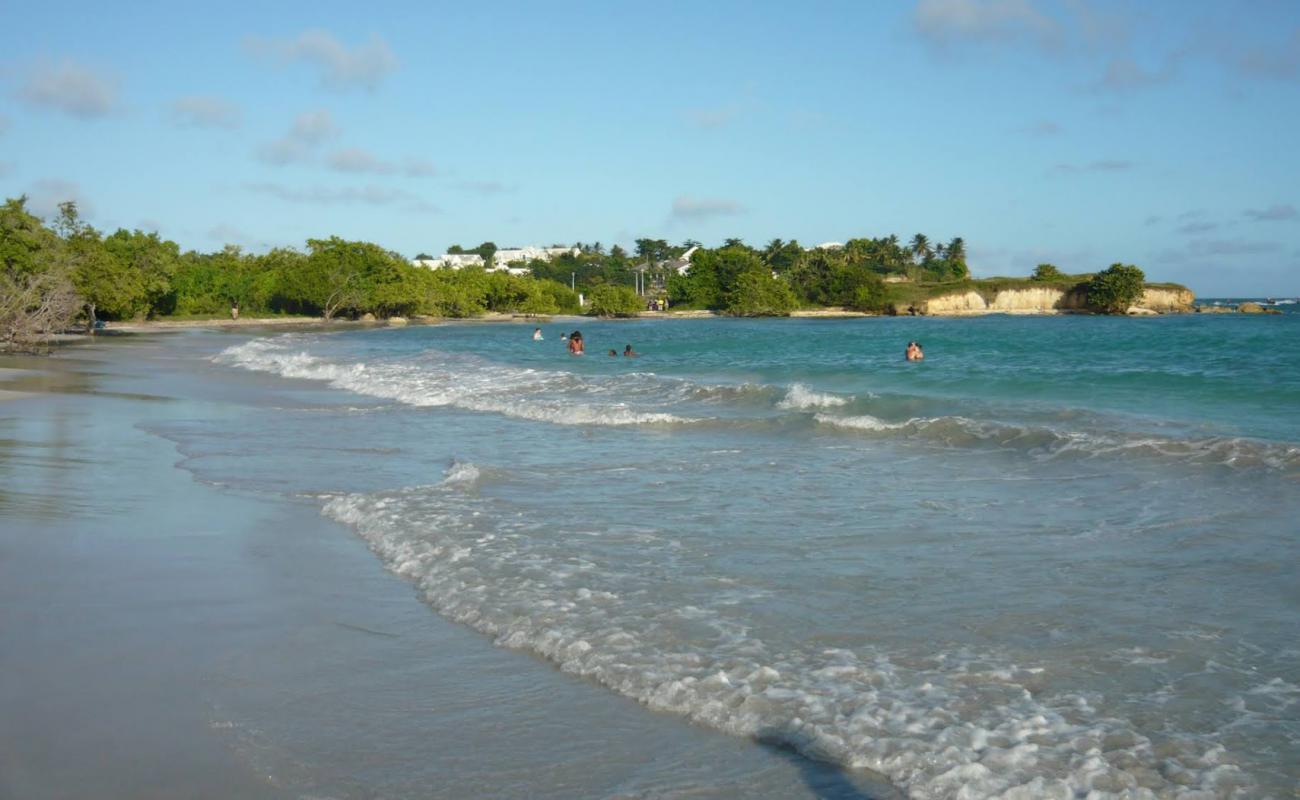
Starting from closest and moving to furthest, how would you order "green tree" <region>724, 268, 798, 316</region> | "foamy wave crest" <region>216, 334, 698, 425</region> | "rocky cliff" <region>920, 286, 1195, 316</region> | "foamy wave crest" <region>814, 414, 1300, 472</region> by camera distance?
"foamy wave crest" <region>814, 414, 1300, 472</region> < "foamy wave crest" <region>216, 334, 698, 425</region> < "green tree" <region>724, 268, 798, 316</region> < "rocky cliff" <region>920, 286, 1195, 316</region>

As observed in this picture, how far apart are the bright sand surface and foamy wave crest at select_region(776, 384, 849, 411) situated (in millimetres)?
11825

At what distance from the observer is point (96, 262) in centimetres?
5300

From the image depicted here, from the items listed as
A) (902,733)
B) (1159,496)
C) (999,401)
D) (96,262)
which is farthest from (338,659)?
(96,262)

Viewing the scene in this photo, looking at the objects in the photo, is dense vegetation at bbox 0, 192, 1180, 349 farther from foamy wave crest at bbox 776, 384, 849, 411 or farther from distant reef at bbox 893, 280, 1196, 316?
foamy wave crest at bbox 776, 384, 849, 411

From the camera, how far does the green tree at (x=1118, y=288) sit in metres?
113

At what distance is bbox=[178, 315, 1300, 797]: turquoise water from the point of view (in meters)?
4.55

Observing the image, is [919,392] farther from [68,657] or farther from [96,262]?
[96,262]

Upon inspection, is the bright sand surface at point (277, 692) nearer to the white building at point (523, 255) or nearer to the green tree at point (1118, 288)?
the green tree at point (1118, 288)

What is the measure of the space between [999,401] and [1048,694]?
51.8 feet

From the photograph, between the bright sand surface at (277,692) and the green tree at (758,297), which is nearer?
the bright sand surface at (277,692)

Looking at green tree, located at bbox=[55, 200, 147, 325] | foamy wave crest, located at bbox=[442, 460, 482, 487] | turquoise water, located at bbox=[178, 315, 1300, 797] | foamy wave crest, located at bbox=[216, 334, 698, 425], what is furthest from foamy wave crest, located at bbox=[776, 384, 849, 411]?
green tree, located at bbox=[55, 200, 147, 325]

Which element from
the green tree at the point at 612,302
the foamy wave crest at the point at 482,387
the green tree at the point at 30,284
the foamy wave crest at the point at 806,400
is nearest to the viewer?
the foamy wave crest at the point at 482,387

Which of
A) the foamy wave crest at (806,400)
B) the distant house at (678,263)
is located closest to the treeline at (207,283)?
the foamy wave crest at (806,400)

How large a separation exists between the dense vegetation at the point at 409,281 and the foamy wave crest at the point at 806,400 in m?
27.8
